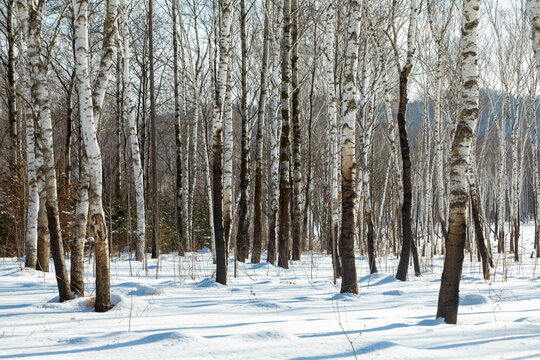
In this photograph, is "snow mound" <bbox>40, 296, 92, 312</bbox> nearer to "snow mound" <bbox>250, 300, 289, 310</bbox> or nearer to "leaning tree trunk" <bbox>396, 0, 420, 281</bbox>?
"snow mound" <bbox>250, 300, 289, 310</bbox>

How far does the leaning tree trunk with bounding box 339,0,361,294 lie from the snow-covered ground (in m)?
0.48

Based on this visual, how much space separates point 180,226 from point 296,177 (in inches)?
204

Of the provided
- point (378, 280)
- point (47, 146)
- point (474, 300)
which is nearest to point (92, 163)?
point (47, 146)

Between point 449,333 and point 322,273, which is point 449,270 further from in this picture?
point 322,273

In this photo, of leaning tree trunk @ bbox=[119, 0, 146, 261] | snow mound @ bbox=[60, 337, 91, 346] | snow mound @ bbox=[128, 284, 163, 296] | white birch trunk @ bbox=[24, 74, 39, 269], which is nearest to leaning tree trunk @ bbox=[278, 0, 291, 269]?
leaning tree trunk @ bbox=[119, 0, 146, 261]

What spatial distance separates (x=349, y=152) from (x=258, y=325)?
2.48 metres

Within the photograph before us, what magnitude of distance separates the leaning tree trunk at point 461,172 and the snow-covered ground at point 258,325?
270mm

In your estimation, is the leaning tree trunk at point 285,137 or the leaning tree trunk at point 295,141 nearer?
the leaning tree trunk at point 285,137

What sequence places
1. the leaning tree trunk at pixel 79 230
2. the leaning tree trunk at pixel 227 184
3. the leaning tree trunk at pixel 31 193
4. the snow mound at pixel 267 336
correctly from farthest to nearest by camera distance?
the leaning tree trunk at pixel 31 193
the leaning tree trunk at pixel 227 184
the leaning tree trunk at pixel 79 230
the snow mound at pixel 267 336

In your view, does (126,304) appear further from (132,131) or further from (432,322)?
(132,131)

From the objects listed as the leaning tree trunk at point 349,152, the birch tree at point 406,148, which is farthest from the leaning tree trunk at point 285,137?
the leaning tree trunk at point 349,152

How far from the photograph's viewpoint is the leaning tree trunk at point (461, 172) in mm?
3785

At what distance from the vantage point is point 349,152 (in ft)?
17.1

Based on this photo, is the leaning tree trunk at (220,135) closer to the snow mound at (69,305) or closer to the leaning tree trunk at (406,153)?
the snow mound at (69,305)
